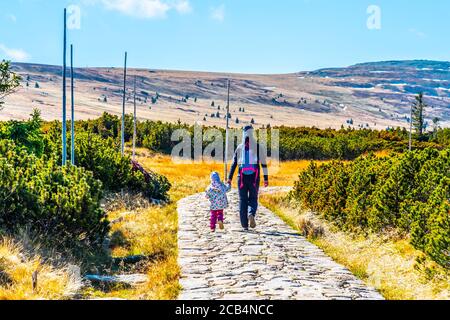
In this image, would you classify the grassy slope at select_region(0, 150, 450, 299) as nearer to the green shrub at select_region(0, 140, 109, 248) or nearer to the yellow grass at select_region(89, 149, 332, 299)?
the yellow grass at select_region(89, 149, 332, 299)

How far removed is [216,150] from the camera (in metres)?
47.7

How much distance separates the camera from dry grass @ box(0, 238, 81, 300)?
6.92 m

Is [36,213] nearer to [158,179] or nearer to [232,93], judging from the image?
[158,179]

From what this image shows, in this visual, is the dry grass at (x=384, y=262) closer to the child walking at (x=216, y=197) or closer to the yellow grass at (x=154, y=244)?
the child walking at (x=216, y=197)

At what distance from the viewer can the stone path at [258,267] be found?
7391 mm

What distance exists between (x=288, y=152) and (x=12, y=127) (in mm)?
31726

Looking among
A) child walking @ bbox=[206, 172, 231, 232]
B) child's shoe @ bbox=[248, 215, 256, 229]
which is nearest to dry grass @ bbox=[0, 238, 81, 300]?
child walking @ bbox=[206, 172, 231, 232]

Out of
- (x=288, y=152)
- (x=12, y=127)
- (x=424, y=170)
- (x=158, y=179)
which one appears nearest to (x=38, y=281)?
(x=424, y=170)

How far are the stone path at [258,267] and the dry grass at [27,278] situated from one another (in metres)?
1.52

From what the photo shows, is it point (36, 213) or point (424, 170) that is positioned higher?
point (424, 170)

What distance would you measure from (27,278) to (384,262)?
5929 millimetres

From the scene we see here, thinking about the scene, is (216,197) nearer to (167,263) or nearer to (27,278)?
(167,263)

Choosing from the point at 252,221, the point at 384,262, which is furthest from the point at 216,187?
the point at 384,262

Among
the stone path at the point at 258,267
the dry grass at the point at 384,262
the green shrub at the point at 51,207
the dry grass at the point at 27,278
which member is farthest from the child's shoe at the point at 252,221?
the dry grass at the point at 27,278
